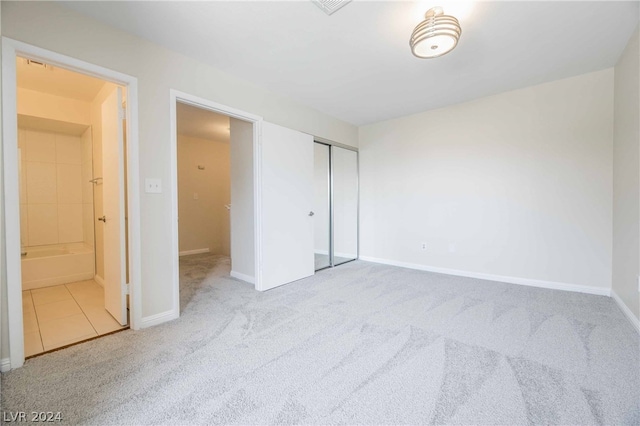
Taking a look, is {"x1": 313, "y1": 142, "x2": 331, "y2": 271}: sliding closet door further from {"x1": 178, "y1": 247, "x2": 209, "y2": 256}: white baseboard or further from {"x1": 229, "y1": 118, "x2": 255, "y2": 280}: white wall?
{"x1": 178, "y1": 247, "x2": 209, "y2": 256}: white baseboard

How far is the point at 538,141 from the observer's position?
10.3 feet

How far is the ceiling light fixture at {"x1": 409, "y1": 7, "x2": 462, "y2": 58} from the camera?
1804 millimetres

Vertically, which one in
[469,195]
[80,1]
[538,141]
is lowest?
[469,195]

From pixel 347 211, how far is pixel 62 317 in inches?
153

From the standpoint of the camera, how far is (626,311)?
2332 millimetres

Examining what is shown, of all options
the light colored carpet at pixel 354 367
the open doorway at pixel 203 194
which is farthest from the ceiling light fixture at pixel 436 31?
the open doorway at pixel 203 194

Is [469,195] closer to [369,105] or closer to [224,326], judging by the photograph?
[369,105]

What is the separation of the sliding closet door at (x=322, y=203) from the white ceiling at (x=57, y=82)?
280 centimetres

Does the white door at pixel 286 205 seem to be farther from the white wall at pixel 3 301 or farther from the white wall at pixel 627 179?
Result: the white wall at pixel 627 179

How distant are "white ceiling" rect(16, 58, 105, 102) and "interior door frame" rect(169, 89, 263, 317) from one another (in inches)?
45.6

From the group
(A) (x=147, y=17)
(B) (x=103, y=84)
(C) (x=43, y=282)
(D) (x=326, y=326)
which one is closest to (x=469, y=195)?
(D) (x=326, y=326)

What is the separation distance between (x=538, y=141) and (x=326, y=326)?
3312 mm

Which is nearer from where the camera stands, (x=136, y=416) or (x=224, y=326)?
(x=136, y=416)

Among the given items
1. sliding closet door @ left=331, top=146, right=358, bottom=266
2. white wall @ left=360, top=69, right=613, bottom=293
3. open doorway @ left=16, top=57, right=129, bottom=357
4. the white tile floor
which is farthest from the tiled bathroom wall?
white wall @ left=360, top=69, right=613, bottom=293
